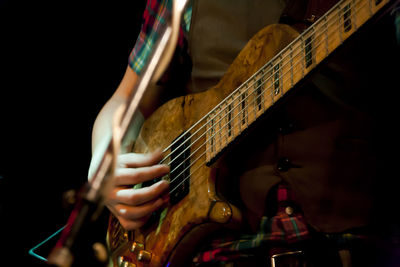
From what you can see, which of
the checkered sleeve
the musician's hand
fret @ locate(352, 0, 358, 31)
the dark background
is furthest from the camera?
the dark background

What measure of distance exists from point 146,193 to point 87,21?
0.94m

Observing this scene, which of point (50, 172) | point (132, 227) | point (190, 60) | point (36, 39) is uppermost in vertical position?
point (36, 39)

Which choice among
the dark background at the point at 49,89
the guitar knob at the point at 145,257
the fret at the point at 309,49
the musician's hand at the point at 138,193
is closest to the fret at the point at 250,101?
the fret at the point at 309,49

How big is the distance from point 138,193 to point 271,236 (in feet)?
1.01

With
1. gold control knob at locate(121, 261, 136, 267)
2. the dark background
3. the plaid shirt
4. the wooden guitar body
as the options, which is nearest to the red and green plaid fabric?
the wooden guitar body

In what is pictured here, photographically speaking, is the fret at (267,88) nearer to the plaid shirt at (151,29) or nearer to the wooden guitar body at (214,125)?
the wooden guitar body at (214,125)

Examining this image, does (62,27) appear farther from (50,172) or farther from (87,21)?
(50,172)

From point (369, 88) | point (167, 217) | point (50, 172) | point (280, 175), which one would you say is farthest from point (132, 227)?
point (50, 172)

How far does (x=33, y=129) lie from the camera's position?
125 centimetres

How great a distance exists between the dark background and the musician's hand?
0.60 metres

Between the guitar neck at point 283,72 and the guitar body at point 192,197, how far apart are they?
29mm

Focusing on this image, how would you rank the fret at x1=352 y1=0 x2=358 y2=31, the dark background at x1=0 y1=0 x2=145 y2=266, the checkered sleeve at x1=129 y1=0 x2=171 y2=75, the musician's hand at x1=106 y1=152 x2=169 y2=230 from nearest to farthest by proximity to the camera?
the fret at x1=352 y1=0 x2=358 y2=31 < the musician's hand at x1=106 y1=152 x2=169 y2=230 < the checkered sleeve at x1=129 y1=0 x2=171 y2=75 < the dark background at x1=0 y1=0 x2=145 y2=266

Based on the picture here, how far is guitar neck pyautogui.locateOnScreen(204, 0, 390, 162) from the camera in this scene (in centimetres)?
52

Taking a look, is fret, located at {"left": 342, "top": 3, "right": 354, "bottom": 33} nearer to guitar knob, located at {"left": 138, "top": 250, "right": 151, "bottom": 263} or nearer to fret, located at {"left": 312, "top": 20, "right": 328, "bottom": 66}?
fret, located at {"left": 312, "top": 20, "right": 328, "bottom": 66}
